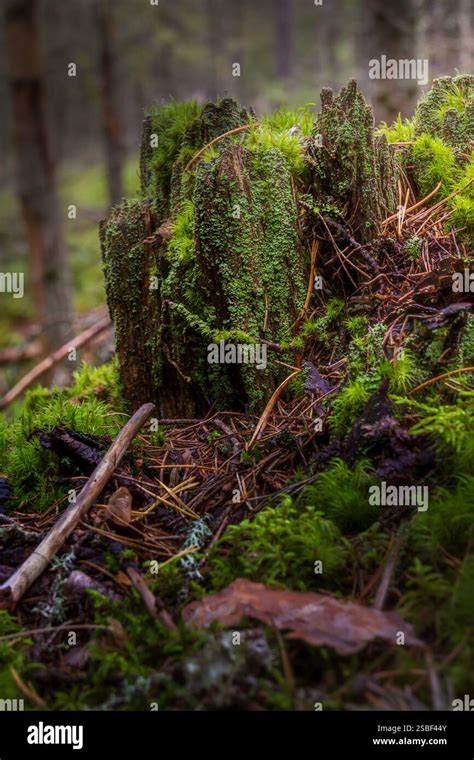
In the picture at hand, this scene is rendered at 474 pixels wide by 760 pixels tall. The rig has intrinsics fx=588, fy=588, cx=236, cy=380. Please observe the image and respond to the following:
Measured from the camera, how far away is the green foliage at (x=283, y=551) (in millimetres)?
2211

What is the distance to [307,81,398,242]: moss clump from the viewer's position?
315cm

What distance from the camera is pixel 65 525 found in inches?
98.7

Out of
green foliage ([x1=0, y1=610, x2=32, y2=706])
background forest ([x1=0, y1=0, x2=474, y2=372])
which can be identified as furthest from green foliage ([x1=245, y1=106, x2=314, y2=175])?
green foliage ([x1=0, y1=610, x2=32, y2=706])

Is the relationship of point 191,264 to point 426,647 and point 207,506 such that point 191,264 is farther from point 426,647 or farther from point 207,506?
point 426,647

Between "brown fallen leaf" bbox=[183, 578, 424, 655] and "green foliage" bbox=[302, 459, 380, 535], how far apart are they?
387mm

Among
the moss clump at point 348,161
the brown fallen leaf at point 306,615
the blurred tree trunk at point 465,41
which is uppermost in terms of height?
the blurred tree trunk at point 465,41

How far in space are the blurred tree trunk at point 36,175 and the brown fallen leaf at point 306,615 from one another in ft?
22.7

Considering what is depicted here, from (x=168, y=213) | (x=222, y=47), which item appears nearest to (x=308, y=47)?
(x=222, y=47)

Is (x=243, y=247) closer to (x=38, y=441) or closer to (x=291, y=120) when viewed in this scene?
(x=291, y=120)

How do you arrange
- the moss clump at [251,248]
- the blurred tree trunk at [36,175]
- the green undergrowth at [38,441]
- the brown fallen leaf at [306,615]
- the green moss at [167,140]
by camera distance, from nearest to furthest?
1. the brown fallen leaf at [306,615]
2. the green undergrowth at [38,441]
3. the moss clump at [251,248]
4. the green moss at [167,140]
5. the blurred tree trunk at [36,175]

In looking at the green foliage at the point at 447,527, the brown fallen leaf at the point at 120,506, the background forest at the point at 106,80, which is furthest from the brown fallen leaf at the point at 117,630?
the background forest at the point at 106,80

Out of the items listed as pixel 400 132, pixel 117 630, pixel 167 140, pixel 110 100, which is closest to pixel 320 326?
pixel 400 132

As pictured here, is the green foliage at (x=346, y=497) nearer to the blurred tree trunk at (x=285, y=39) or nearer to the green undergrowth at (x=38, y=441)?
the green undergrowth at (x=38, y=441)

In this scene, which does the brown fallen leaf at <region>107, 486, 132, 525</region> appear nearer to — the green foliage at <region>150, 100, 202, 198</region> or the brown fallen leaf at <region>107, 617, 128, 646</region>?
the brown fallen leaf at <region>107, 617, 128, 646</region>
